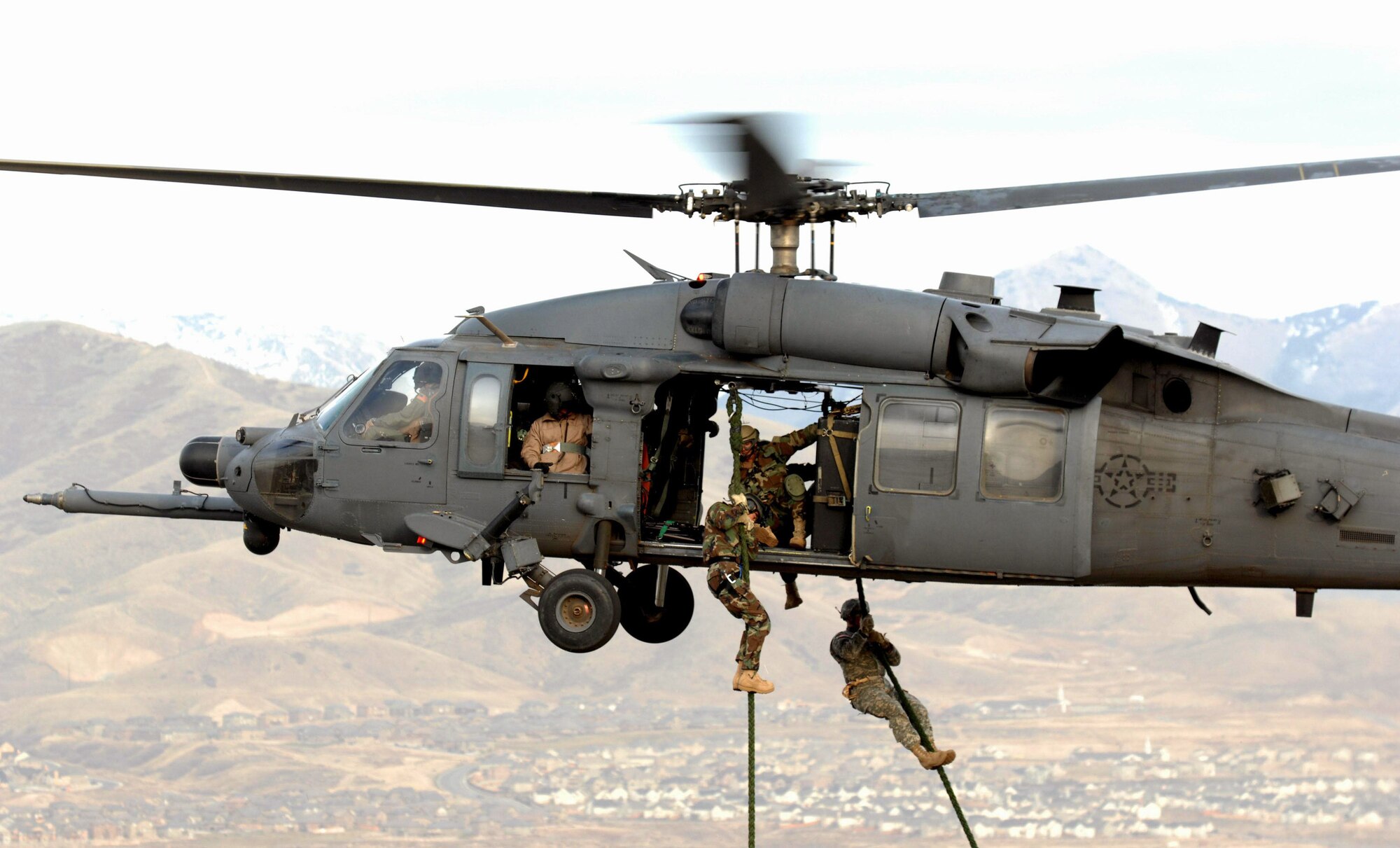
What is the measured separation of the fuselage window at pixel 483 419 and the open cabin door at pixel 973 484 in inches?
176

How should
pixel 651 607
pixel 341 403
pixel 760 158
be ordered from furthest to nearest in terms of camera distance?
pixel 651 607 → pixel 341 403 → pixel 760 158

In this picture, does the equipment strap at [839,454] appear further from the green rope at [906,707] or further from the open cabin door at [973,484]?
the green rope at [906,707]

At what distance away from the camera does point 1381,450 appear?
21.0m

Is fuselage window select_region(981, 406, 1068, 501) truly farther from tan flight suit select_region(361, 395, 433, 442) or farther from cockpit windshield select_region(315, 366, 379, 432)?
cockpit windshield select_region(315, 366, 379, 432)

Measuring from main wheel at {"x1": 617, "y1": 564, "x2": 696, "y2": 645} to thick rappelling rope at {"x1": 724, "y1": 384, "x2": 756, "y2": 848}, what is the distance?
8.54 ft

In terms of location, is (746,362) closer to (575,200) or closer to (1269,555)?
(575,200)

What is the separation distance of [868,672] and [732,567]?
3.03 meters

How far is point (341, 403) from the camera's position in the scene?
2333cm

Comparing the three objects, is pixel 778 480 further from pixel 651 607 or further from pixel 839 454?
pixel 651 607

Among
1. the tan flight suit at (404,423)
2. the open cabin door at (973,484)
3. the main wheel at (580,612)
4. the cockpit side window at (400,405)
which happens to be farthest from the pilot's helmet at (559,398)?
the open cabin door at (973,484)

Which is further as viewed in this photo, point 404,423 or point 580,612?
point 404,423

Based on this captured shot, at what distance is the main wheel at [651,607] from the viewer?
24.5 metres

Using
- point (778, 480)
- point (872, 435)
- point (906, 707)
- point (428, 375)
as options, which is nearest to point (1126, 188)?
point (872, 435)

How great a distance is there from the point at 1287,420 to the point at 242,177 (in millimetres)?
12321
